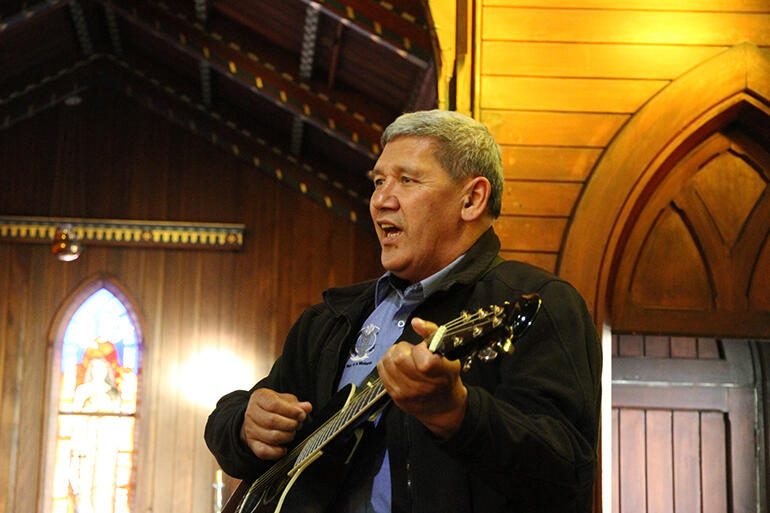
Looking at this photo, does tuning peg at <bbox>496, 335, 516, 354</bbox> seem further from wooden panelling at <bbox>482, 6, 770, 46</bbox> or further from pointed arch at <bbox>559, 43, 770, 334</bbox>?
wooden panelling at <bbox>482, 6, 770, 46</bbox>

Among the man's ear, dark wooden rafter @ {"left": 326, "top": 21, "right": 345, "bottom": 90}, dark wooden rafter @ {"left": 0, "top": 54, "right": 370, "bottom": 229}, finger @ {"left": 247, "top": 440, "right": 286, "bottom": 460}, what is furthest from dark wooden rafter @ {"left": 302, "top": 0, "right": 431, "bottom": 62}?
finger @ {"left": 247, "top": 440, "right": 286, "bottom": 460}

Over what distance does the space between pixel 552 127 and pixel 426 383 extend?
2.28 metres

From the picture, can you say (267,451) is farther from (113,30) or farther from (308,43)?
(113,30)

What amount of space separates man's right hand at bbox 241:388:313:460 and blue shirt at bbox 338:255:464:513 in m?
0.13

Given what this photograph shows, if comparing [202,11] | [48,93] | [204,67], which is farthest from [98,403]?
[202,11]

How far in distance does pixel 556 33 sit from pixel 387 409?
2152mm

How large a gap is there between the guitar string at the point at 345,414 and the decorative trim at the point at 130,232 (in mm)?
8717

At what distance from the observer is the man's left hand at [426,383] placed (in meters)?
1.51

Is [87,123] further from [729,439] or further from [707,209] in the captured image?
[707,209]

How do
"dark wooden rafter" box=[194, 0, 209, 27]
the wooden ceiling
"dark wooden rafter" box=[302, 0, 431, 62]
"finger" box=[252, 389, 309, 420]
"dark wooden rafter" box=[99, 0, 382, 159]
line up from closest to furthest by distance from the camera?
"finger" box=[252, 389, 309, 420], "dark wooden rafter" box=[302, 0, 431, 62], the wooden ceiling, "dark wooden rafter" box=[194, 0, 209, 27], "dark wooden rafter" box=[99, 0, 382, 159]

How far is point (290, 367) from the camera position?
7.79ft

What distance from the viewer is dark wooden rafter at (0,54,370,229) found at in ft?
35.6

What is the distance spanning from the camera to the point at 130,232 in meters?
10.8

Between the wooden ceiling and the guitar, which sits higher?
the wooden ceiling
